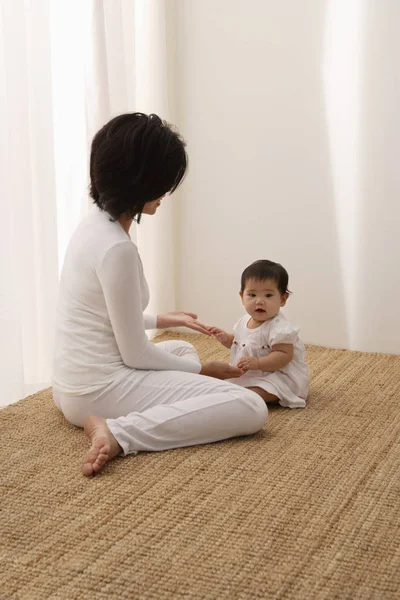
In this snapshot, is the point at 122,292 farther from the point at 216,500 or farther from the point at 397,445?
the point at 397,445

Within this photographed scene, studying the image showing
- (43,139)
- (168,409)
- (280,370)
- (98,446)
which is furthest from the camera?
(43,139)

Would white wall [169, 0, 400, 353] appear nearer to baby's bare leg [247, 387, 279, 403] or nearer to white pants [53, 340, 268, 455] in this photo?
baby's bare leg [247, 387, 279, 403]

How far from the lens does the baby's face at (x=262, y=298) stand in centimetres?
211

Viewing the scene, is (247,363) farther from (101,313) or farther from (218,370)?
(101,313)

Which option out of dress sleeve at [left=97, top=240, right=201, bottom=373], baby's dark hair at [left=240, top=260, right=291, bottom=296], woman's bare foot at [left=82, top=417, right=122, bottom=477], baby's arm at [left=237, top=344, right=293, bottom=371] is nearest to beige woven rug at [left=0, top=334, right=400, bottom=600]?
woman's bare foot at [left=82, top=417, right=122, bottom=477]

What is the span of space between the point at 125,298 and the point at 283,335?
49 cm

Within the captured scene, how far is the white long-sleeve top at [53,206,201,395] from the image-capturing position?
1798mm

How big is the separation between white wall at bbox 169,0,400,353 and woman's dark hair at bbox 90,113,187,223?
39.5 inches

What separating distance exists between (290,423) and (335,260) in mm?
953

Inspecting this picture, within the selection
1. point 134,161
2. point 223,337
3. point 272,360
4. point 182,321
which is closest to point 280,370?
point 272,360

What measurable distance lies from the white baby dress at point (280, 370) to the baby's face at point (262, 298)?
0.03 meters

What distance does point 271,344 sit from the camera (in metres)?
2.09

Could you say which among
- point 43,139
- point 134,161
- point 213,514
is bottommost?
point 213,514

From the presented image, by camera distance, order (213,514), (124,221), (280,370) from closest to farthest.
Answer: (213,514)
(124,221)
(280,370)
